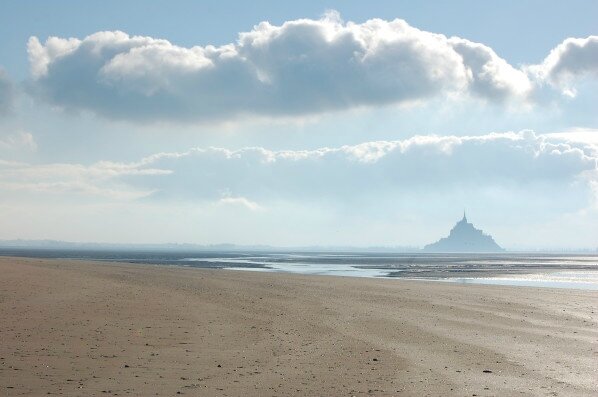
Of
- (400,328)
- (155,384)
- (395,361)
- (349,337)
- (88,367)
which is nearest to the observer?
(155,384)

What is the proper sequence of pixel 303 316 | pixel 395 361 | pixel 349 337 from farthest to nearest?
pixel 303 316 < pixel 349 337 < pixel 395 361

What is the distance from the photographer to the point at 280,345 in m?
18.1

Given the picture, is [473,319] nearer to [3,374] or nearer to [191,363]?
[191,363]

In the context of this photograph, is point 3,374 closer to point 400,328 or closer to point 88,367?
point 88,367

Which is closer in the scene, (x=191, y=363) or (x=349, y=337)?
(x=191, y=363)

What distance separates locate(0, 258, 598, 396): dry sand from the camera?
43.1 ft

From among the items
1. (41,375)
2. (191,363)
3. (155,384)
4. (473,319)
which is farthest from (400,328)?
(41,375)

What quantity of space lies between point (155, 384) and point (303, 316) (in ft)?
41.4

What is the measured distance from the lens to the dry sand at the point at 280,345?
13123mm

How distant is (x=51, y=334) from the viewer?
18141 millimetres

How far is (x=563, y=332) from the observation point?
22.6m

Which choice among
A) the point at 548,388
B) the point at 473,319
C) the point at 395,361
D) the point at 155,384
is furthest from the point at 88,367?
the point at 473,319

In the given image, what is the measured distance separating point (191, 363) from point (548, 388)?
8403mm

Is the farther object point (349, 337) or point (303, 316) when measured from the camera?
point (303, 316)
